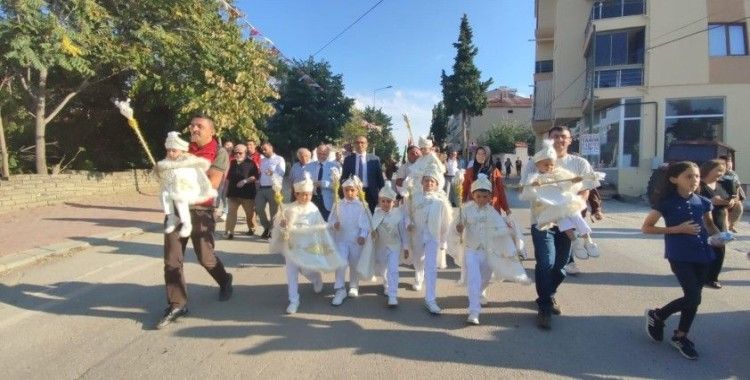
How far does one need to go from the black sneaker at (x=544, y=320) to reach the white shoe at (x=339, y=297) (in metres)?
1.96

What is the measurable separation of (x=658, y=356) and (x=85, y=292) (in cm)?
577

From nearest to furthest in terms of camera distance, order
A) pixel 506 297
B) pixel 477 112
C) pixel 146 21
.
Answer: pixel 506 297
pixel 146 21
pixel 477 112

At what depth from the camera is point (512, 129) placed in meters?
58.7

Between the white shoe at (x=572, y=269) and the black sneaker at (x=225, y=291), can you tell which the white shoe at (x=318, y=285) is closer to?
the black sneaker at (x=225, y=291)

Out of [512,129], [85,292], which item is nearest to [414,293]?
[85,292]

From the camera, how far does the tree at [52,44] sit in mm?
11344

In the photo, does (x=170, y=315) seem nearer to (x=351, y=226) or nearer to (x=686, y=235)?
(x=351, y=226)

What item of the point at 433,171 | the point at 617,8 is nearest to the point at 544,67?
the point at 617,8

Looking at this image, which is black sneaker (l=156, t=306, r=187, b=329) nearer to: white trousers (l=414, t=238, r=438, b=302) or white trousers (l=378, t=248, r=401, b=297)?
white trousers (l=378, t=248, r=401, b=297)

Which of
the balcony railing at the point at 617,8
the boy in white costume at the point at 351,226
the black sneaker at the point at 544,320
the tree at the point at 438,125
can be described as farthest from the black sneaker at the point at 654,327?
the tree at the point at 438,125

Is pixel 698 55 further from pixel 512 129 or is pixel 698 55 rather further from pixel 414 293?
pixel 512 129

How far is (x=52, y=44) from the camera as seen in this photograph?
38.9 feet

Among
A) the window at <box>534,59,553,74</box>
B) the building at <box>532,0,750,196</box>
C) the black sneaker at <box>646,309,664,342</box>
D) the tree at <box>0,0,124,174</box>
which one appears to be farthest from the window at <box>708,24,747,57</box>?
the tree at <box>0,0,124,174</box>

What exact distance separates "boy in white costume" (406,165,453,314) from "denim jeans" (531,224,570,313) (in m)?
0.97
